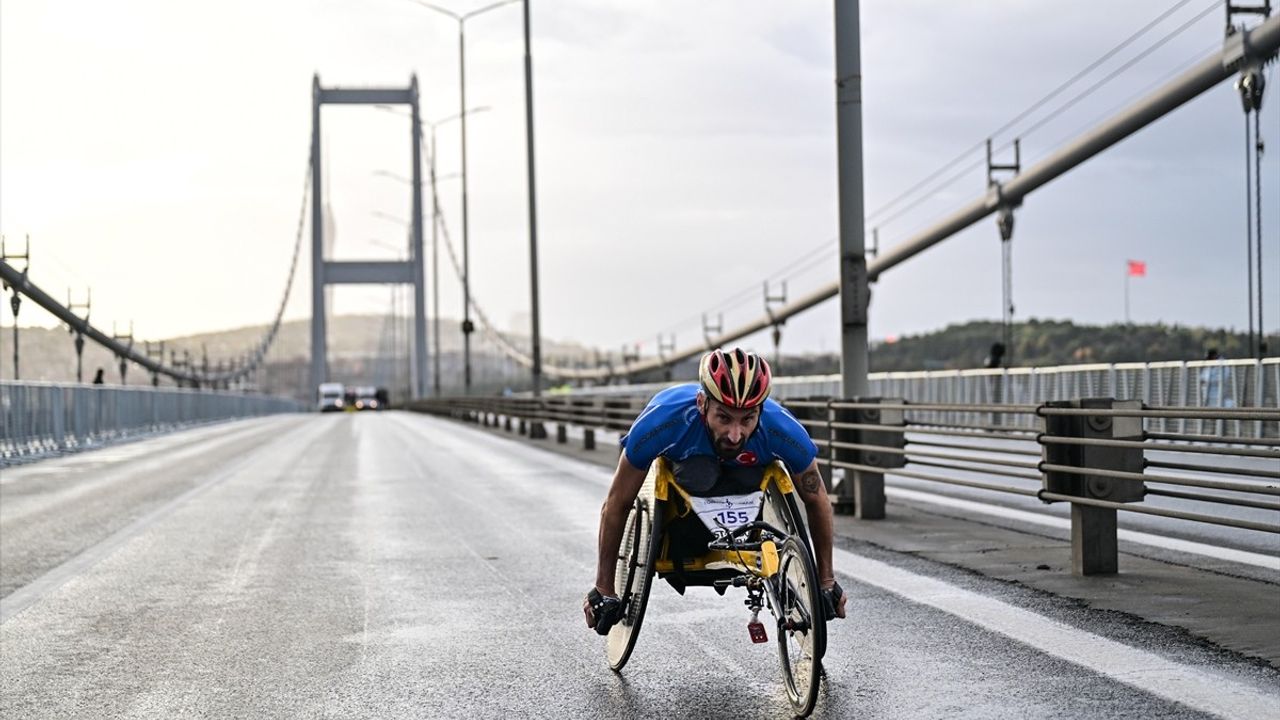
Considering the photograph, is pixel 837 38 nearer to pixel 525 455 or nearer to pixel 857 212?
pixel 857 212

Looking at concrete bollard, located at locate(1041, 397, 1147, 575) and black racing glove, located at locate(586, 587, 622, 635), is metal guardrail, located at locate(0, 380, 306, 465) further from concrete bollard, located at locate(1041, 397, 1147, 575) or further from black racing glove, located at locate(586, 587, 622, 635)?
black racing glove, located at locate(586, 587, 622, 635)

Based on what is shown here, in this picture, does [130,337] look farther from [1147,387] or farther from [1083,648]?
[1083,648]

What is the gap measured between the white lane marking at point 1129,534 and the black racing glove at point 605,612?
4.65 m

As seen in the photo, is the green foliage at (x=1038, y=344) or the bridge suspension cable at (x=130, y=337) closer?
the bridge suspension cable at (x=130, y=337)

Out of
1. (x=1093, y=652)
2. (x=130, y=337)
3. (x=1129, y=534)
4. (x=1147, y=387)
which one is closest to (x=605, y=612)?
(x=1093, y=652)

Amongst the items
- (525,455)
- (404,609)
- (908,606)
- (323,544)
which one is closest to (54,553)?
(323,544)

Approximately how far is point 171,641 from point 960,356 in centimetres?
7426

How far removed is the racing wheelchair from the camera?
520 cm

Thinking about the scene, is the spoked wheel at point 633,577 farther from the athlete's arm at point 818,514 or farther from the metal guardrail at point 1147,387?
the metal guardrail at point 1147,387

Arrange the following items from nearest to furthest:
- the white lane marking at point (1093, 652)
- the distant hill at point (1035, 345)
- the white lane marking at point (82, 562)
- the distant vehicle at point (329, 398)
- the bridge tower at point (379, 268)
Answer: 1. the white lane marking at point (1093, 652)
2. the white lane marking at point (82, 562)
3. the distant hill at point (1035, 345)
4. the bridge tower at point (379, 268)
5. the distant vehicle at point (329, 398)

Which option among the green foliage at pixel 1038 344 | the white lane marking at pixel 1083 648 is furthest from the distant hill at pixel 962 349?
the white lane marking at pixel 1083 648

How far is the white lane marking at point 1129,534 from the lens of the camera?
30.3 feet

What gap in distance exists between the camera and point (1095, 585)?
324 inches

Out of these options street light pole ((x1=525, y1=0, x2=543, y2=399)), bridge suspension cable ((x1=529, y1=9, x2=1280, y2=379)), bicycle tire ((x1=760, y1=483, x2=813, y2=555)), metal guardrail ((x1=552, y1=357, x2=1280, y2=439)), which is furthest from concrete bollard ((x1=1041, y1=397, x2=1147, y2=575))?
street light pole ((x1=525, y1=0, x2=543, y2=399))
